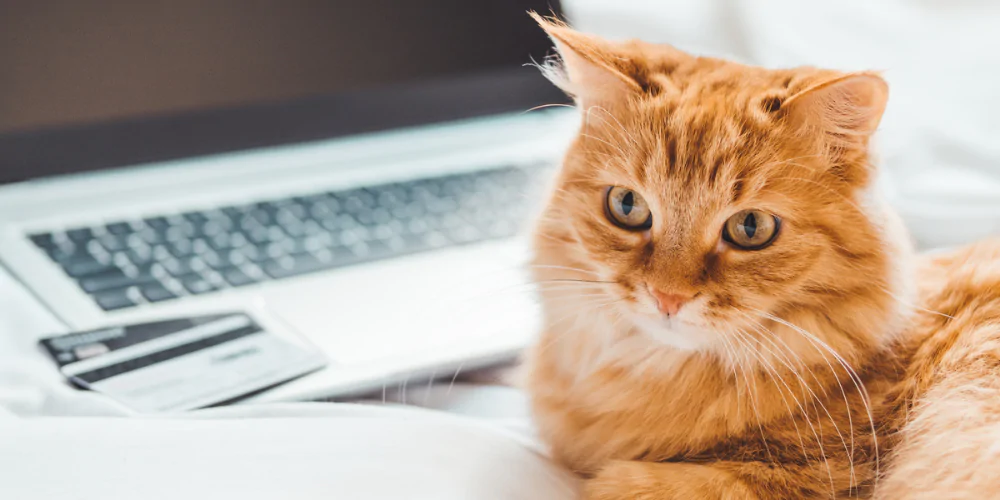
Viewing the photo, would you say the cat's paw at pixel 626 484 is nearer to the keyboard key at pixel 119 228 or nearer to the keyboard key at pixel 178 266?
the keyboard key at pixel 178 266

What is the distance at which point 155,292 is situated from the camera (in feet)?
3.39

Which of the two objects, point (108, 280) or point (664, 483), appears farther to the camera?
point (108, 280)

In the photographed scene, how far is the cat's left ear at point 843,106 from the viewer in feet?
2.57

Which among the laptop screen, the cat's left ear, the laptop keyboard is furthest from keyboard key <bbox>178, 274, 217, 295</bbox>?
the cat's left ear

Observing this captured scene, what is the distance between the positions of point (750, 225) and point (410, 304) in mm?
408

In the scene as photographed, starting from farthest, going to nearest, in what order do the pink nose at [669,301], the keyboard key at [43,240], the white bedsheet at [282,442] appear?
the keyboard key at [43,240] → the pink nose at [669,301] → the white bedsheet at [282,442]

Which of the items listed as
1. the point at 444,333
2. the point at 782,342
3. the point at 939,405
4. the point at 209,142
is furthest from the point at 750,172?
the point at 209,142

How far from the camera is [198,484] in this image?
0.70m

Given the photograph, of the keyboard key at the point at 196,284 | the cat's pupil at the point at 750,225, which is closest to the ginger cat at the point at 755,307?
the cat's pupil at the point at 750,225

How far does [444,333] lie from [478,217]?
11.0 inches

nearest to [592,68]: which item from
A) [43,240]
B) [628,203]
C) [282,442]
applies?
[628,203]

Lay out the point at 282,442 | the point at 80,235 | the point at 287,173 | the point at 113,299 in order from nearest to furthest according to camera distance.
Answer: the point at 282,442 < the point at 113,299 < the point at 80,235 < the point at 287,173

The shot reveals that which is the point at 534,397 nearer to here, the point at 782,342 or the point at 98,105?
the point at 782,342

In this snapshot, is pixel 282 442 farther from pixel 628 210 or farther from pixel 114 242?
pixel 114 242
